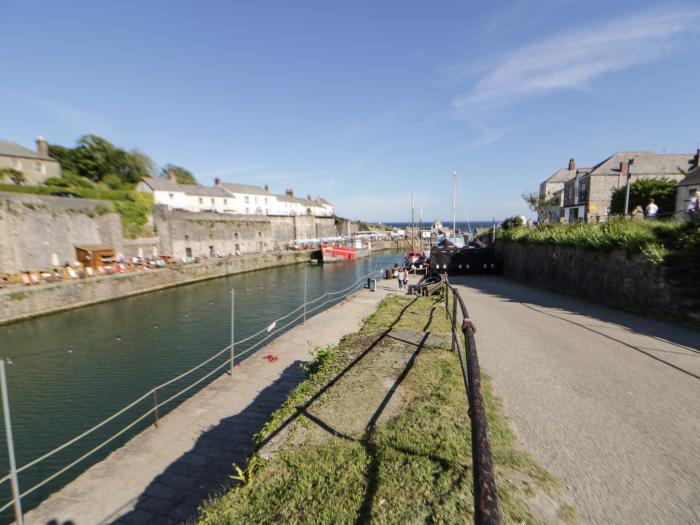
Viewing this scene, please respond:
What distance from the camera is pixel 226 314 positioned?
22.7 meters

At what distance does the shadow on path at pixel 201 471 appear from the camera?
4996 mm

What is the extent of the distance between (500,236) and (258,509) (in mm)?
28767

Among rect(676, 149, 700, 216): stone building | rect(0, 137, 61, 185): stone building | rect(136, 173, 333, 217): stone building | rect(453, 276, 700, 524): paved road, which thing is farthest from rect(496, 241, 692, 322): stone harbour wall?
rect(0, 137, 61, 185): stone building

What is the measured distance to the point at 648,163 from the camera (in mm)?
37062

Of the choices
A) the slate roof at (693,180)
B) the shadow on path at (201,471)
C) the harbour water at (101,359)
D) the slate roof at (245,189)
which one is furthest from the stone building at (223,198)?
the slate roof at (693,180)

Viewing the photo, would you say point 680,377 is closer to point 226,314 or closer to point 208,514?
point 208,514

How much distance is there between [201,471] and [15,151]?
2209 inches

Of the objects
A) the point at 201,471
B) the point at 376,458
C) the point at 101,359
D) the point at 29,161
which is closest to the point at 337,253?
the point at 101,359

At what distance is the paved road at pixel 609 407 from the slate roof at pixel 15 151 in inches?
2260

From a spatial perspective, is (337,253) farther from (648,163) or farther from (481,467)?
(481,467)

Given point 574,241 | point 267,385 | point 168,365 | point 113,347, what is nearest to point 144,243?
point 113,347

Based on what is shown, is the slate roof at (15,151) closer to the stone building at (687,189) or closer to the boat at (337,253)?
the boat at (337,253)

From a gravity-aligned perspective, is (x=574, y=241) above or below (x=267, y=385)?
above

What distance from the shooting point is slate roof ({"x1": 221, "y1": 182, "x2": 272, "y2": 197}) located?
232 ft
